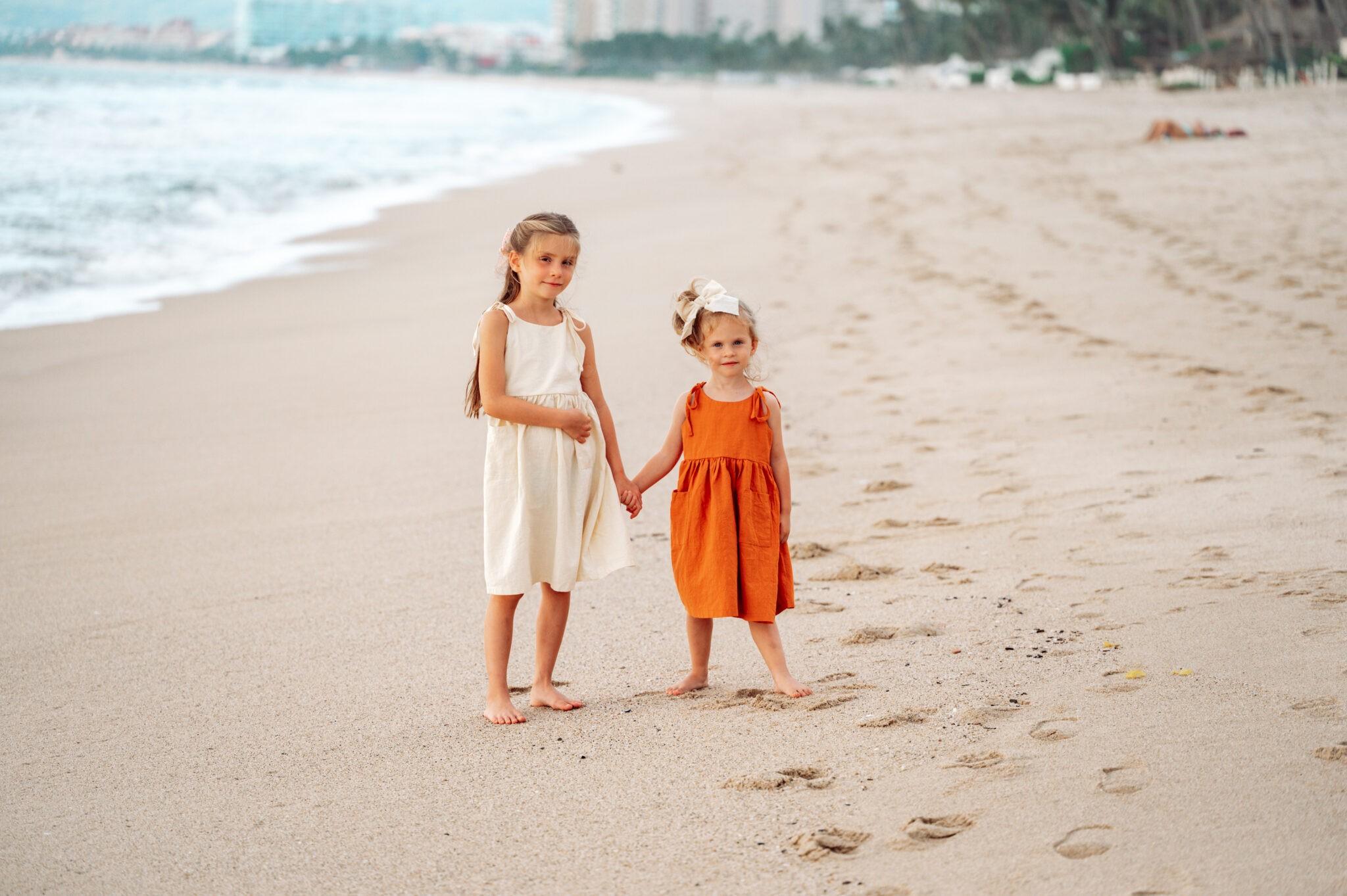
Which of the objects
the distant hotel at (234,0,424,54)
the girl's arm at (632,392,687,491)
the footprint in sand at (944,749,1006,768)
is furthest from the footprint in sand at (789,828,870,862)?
the distant hotel at (234,0,424,54)

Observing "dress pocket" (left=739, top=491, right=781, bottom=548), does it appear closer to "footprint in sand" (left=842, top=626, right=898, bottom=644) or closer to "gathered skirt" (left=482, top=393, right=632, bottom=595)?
"gathered skirt" (left=482, top=393, right=632, bottom=595)

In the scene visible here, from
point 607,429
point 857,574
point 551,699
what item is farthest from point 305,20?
point 551,699

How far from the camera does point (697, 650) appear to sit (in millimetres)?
2893

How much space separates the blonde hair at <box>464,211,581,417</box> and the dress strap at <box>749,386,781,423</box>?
55cm

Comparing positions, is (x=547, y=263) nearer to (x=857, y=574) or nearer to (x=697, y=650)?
(x=697, y=650)

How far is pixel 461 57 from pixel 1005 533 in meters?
165

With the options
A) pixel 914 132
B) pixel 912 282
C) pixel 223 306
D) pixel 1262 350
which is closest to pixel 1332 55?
pixel 914 132

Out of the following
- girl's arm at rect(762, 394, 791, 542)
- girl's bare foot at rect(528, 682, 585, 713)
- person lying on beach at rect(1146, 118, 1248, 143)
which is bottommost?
girl's bare foot at rect(528, 682, 585, 713)

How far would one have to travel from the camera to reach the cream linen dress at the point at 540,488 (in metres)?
2.79

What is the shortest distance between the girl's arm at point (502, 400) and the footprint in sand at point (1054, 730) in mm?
1179

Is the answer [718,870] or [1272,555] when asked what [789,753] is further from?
[1272,555]

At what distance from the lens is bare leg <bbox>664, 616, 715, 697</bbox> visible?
9.48 feet

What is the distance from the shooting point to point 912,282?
342 inches

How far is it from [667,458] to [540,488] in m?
0.32
